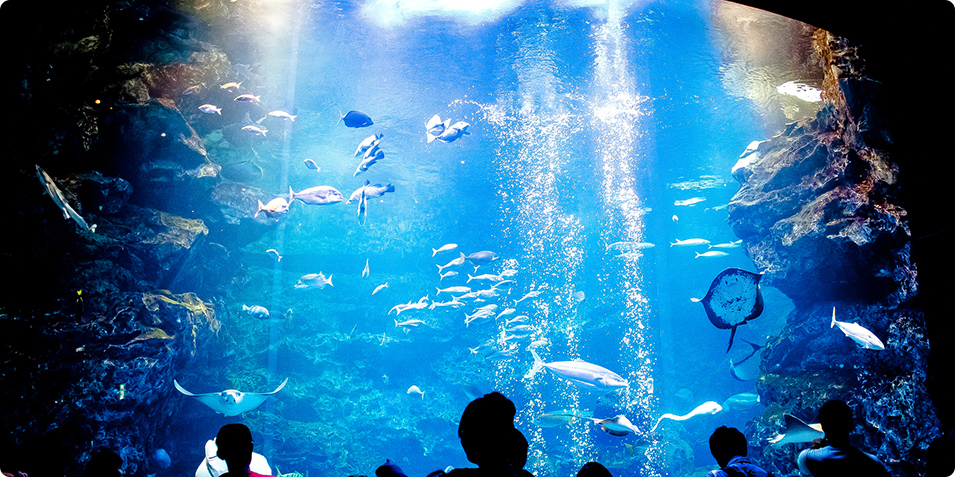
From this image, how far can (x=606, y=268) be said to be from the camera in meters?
→ 22.4

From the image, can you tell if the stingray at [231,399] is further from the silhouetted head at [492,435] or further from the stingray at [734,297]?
the stingray at [734,297]

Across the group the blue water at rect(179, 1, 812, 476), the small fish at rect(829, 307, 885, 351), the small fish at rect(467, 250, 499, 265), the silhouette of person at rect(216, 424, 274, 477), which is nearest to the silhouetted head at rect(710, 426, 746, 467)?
the silhouette of person at rect(216, 424, 274, 477)

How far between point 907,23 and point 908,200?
4.56 feet

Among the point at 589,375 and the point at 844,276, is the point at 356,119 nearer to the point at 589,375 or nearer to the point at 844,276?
the point at 589,375

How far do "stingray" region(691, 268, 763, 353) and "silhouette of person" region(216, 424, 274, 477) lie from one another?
12.6ft

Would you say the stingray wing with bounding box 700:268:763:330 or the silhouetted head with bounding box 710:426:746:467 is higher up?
the stingray wing with bounding box 700:268:763:330

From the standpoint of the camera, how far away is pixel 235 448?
1.96m

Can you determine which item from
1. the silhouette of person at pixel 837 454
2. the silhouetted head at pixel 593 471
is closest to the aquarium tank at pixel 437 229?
the silhouette of person at pixel 837 454

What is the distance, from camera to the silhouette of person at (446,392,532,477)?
1.43 metres

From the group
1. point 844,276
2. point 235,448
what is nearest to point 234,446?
point 235,448

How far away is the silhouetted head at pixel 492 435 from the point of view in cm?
145

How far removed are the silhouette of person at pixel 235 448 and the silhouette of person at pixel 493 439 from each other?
3.92 ft

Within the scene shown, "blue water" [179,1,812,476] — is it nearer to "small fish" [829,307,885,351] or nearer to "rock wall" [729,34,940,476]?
"rock wall" [729,34,940,476]

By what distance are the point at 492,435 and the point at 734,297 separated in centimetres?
344
